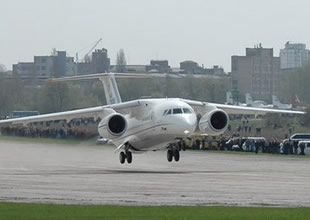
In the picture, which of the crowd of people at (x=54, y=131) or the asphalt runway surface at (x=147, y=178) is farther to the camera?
the crowd of people at (x=54, y=131)

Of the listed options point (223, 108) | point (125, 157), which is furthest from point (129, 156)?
point (223, 108)

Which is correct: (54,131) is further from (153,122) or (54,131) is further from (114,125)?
(153,122)

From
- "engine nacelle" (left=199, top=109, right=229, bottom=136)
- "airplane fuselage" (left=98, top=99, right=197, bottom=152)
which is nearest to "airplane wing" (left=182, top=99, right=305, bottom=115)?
"engine nacelle" (left=199, top=109, right=229, bottom=136)

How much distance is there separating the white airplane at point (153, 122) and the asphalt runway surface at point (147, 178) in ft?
3.25

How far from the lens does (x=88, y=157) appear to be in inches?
2114

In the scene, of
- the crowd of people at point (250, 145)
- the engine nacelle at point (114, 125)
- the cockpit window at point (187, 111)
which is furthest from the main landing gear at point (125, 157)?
the crowd of people at point (250, 145)

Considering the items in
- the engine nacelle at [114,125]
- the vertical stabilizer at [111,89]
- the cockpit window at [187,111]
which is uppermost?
the vertical stabilizer at [111,89]

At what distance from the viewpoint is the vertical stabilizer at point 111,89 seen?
54566 millimetres

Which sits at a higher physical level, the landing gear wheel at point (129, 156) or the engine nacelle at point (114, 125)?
the engine nacelle at point (114, 125)

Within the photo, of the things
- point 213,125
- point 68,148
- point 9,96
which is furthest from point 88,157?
point 9,96

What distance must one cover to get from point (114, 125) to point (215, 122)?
420 centimetres

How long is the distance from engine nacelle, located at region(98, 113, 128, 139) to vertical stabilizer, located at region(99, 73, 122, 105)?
7147 mm

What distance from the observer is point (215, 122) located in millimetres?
46812

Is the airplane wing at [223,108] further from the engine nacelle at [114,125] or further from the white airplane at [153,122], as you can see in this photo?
the engine nacelle at [114,125]
